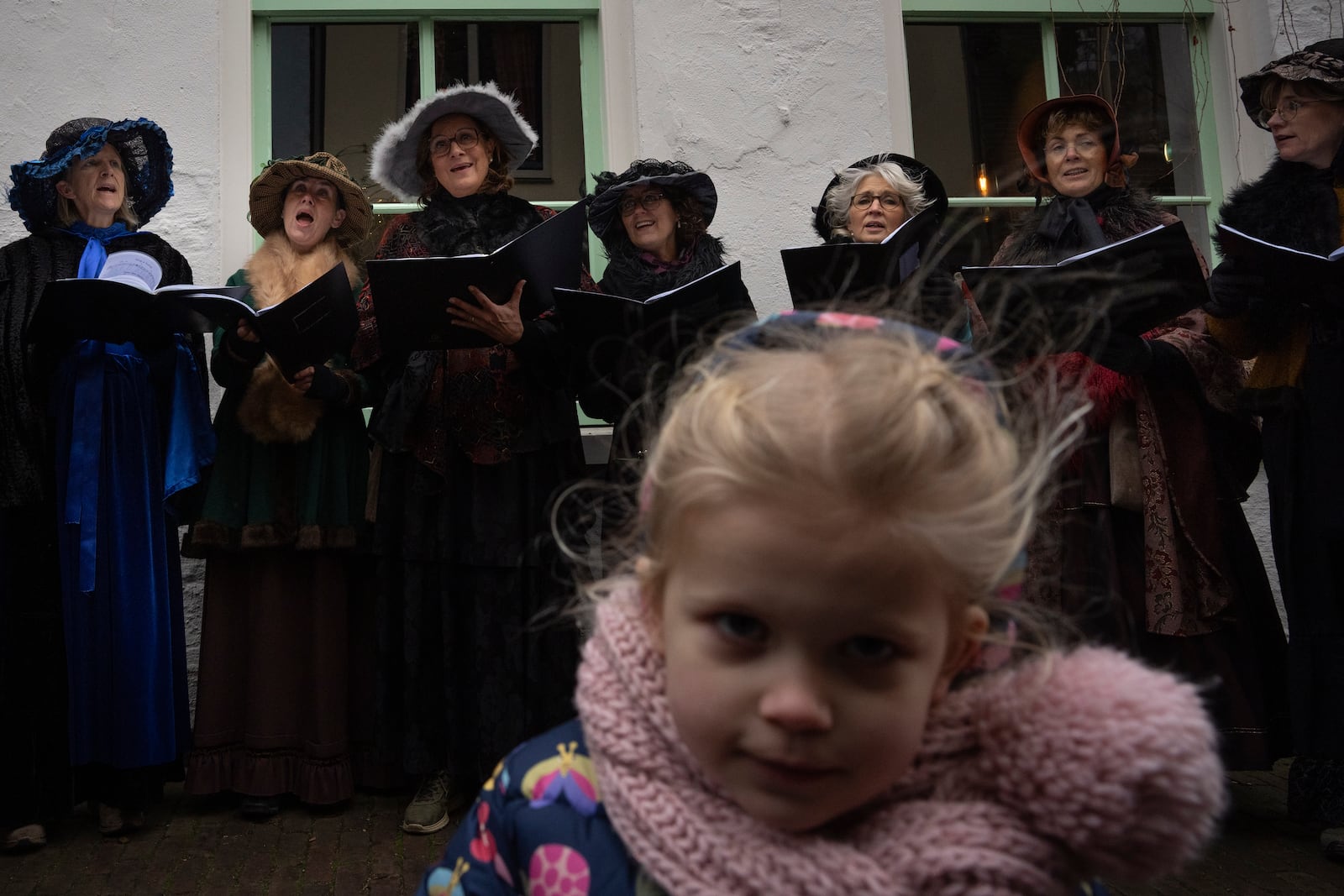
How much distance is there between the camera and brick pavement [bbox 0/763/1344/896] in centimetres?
283

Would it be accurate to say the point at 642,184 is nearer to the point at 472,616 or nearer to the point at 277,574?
→ the point at 472,616

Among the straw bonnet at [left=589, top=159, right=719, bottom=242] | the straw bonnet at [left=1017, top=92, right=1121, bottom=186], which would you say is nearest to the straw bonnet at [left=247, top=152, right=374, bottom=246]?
the straw bonnet at [left=589, top=159, right=719, bottom=242]

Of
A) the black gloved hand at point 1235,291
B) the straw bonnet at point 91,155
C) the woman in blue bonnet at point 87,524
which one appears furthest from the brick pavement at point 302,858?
the straw bonnet at point 91,155

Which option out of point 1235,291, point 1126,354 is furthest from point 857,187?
point 1235,291

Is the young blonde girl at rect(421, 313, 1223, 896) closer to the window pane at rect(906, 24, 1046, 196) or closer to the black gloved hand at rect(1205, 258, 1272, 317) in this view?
the black gloved hand at rect(1205, 258, 1272, 317)

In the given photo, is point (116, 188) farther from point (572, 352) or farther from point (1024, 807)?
point (1024, 807)

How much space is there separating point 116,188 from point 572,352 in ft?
4.94

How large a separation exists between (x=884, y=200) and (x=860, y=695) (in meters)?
3.00

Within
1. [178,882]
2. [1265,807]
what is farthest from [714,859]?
[1265,807]

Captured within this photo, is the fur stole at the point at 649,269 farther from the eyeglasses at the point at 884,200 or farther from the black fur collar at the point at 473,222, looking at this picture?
the eyeglasses at the point at 884,200

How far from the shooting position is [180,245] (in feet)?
14.1

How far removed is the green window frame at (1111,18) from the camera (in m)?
4.88

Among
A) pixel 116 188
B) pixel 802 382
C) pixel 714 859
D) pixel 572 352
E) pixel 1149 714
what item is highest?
pixel 116 188

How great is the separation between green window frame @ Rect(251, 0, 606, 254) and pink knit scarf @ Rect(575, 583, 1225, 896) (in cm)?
376
